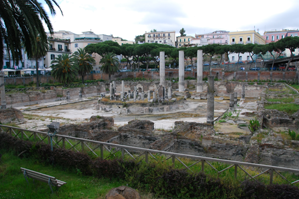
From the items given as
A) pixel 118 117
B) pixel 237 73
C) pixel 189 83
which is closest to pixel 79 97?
pixel 118 117

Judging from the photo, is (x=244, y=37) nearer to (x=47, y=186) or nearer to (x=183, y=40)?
(x=183, y=40)

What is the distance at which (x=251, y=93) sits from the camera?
41.6 metres

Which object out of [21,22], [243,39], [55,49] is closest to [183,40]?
[243,39]

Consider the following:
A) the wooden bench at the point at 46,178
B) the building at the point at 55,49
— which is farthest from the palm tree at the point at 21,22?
the building at the point at 55,49

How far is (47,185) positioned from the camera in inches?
307

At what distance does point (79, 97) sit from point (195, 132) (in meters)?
28.9

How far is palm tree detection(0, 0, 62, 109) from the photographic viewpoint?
34.1 ft

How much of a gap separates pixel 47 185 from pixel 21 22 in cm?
766

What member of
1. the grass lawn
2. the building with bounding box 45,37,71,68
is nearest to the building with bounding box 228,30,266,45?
the building with bounding box 45,37,71,68

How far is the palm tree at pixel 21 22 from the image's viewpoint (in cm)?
1038

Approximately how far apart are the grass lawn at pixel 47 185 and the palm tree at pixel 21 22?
5145 mm

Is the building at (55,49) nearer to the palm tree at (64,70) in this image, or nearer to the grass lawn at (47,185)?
the palm tree at (64,70)

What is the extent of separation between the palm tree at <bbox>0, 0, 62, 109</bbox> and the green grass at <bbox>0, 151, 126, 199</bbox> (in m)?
5.13

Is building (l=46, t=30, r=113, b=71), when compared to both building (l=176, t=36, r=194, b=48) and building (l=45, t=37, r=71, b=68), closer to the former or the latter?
building (l=45, t=37, r=71, b=68)
